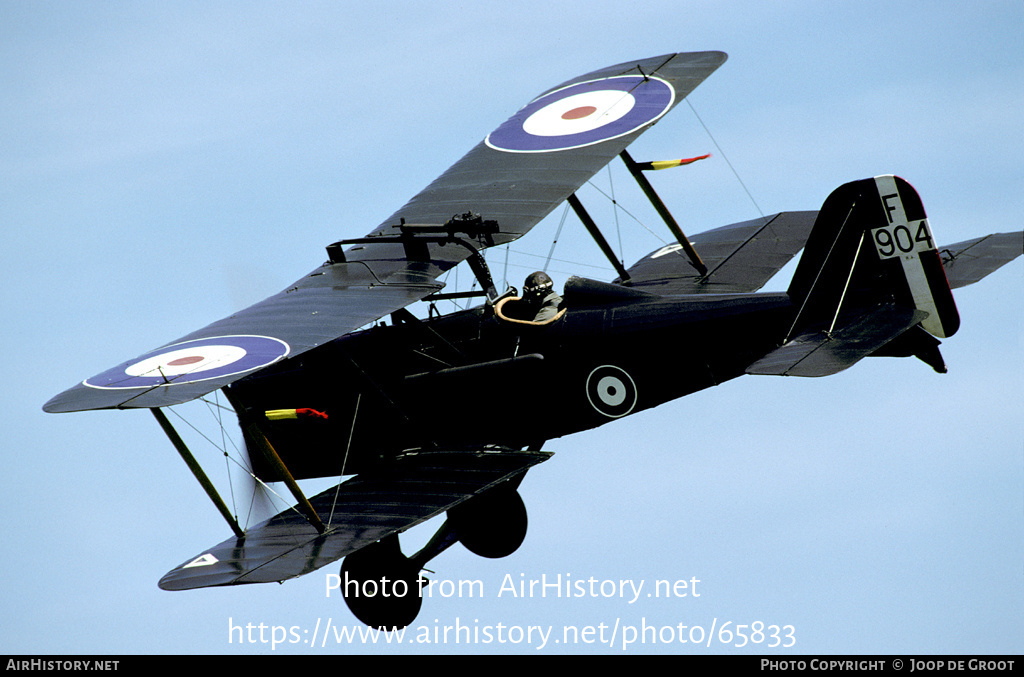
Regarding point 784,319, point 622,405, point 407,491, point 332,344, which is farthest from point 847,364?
point 332,344

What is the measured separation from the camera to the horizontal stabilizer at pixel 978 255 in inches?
470

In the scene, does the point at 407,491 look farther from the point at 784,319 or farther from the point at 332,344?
the point at 784,319

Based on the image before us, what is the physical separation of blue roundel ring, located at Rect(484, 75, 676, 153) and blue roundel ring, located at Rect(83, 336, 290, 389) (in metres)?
4.65

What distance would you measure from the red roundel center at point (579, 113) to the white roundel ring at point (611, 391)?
4203mm

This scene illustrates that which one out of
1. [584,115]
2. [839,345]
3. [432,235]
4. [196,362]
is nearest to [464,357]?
[432,235]

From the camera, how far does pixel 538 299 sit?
1270cm

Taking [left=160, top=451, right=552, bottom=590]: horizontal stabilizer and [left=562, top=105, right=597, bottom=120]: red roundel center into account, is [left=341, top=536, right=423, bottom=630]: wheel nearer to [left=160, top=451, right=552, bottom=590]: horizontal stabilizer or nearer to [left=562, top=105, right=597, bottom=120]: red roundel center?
[left=160, top=451, right=552, bottom=590]: horizontal stabilizer

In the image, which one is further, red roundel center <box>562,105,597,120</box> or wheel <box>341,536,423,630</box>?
red roundel center <box>562,105,597,120</box>

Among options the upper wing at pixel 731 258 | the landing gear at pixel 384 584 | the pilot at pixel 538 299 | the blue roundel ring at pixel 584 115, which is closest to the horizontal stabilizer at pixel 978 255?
the upper wing at pixel 731 258

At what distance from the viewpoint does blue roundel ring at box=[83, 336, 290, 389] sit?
Result: 11.2 meters

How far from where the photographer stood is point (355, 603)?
41.9 feet

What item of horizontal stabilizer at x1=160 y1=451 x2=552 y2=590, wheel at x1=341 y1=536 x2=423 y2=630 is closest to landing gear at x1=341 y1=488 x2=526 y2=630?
wheel at x1=341 y1=536 x2=423 y2=630

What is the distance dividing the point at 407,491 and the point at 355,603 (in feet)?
4.03

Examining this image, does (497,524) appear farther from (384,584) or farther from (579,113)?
(579,113)
